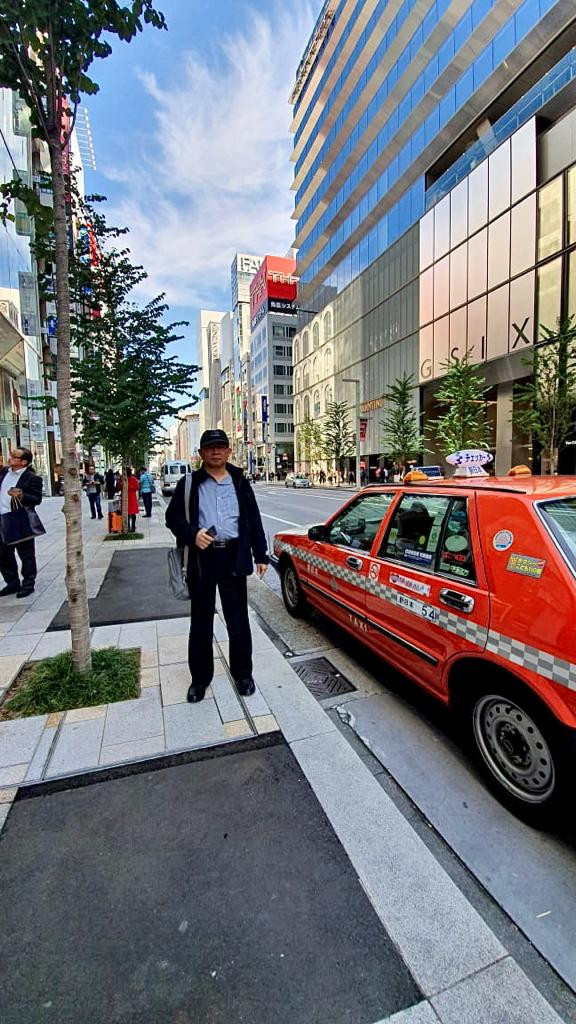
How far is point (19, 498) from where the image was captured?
605 cm

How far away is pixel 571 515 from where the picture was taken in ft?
7.72

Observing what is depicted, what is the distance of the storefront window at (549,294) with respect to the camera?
2127cm

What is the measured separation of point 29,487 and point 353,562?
4787mm

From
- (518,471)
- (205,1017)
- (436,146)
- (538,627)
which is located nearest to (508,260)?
(436,146)

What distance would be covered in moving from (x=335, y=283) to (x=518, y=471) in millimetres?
51920

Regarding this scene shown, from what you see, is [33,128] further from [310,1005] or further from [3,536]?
[310,1005]

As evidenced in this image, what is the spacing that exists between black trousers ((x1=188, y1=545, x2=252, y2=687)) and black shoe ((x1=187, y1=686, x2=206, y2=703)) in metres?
0.03

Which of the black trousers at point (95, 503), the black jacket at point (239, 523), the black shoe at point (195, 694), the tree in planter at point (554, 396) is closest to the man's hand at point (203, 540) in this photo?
the black jacket at point (239, 523)

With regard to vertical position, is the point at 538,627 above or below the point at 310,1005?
above

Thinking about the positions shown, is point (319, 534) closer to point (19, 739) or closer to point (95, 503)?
point (19, 739)

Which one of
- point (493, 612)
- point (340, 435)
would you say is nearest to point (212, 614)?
point (493, 612)

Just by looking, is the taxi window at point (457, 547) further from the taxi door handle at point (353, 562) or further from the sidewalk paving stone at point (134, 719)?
the sidewalk paving stone at point (134, 719)

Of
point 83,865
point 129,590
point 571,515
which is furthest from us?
point 129,590

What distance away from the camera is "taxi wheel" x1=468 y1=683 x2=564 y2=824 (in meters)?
2.11
